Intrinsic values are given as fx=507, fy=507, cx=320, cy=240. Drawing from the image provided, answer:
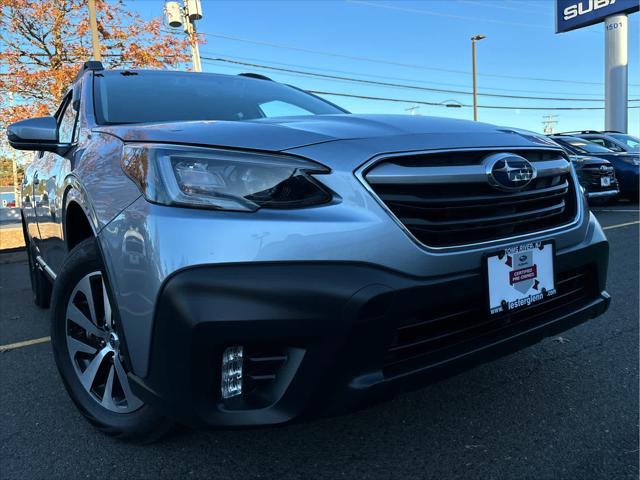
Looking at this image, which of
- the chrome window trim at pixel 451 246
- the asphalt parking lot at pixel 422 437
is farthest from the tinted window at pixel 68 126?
the chrome window trim at pixel 451 246

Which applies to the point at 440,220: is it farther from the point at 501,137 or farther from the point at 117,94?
the point at 117,94

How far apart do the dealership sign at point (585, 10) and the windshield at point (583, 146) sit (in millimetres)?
13947

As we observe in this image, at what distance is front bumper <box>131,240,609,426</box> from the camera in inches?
54.5

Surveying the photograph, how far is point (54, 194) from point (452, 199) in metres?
2.15

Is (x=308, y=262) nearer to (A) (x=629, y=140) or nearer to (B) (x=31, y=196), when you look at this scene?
(B) (x=31, y=196)

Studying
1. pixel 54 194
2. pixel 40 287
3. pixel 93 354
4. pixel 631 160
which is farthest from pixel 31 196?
pixel 631 160

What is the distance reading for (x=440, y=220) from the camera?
1.65 meters

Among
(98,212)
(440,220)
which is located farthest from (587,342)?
(98,212)

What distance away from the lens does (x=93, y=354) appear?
2.15 m

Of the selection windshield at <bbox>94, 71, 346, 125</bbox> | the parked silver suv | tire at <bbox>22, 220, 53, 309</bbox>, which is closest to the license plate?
the parked silver suv

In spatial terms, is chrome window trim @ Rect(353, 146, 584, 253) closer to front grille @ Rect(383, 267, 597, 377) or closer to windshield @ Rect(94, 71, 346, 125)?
front grille @ Rect(383, 267, 597, 377)

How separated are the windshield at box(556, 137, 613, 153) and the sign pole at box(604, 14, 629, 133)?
1245 cm

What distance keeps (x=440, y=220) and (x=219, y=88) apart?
1.86 meters

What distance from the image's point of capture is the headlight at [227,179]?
149 cm
